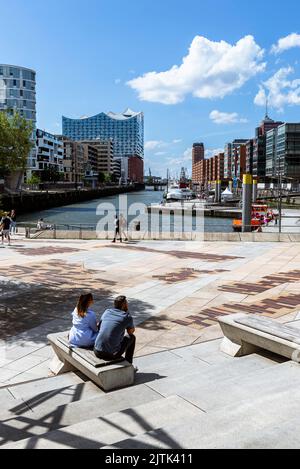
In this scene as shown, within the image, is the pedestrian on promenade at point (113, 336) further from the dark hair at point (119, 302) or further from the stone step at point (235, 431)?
the stone step at point (235, 431)

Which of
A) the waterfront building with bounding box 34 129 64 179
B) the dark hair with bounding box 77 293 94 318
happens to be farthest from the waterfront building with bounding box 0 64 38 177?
the dark hair with bounding box 77 293 94 318

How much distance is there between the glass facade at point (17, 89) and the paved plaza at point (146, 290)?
11170 centimetres

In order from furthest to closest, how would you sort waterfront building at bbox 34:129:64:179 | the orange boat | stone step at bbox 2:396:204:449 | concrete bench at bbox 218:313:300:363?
waterfront building at bbox 34:129:64:179
the orange boat
concrete bench at bbox 218:313:300:363
stone step at bbox 2:396:204:449

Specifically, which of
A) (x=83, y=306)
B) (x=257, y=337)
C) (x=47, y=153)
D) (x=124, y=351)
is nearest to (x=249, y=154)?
(x=47, y=153)

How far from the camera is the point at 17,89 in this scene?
12306 centimetres

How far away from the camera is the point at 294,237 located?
24156 mm

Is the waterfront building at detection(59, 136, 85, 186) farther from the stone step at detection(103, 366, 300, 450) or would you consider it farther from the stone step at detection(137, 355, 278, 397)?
the stone step at detection(103, 366, 300, 450)

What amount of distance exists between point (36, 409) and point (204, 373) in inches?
83.2

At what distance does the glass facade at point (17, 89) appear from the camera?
12225 cm

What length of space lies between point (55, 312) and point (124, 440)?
6705 mm

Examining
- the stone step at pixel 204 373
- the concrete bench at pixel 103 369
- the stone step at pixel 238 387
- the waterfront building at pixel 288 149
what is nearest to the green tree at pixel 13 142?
the concrete bench at pixel 103 369

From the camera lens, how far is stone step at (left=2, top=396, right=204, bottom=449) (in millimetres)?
3463
